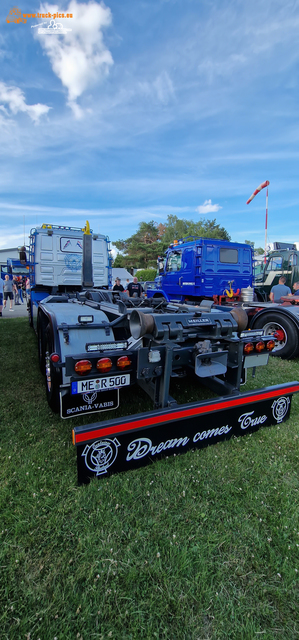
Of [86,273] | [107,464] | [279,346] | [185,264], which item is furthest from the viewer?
[185,264]

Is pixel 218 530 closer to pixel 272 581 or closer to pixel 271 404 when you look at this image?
pixel 272 581

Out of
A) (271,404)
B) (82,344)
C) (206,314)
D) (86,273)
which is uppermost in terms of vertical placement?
(86,273)

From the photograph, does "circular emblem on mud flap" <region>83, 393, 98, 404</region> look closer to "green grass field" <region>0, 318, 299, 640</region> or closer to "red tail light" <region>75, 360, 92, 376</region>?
"green grass field" <region>0, 318, 299, 640</region>

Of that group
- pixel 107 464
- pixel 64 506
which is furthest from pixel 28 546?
pixel 107 464

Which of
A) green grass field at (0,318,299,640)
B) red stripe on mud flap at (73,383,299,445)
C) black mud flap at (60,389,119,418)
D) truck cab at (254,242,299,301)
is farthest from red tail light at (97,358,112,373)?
truck cab at (254,242,299,301)

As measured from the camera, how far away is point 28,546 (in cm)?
182

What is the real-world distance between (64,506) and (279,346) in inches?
206

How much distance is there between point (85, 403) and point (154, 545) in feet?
4.47

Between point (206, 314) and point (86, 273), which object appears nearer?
point (206, 314)

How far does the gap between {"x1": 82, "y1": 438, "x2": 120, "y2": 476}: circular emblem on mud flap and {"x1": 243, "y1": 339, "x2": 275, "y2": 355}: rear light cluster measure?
1.58 meters

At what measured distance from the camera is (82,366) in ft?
7.58

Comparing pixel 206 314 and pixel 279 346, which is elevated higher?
pixel 206 314

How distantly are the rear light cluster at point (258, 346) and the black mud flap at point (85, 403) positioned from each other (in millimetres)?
1424

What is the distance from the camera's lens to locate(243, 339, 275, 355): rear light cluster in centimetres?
297
